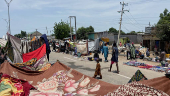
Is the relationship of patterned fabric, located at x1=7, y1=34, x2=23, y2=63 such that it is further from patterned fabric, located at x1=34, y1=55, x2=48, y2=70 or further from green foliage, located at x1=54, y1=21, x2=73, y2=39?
green foliage, located at x1=54, y1=21, x2=73, y2=39

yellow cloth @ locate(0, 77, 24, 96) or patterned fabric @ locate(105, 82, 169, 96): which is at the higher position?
patterned fabric @ locate(105, 82, 169, 96)

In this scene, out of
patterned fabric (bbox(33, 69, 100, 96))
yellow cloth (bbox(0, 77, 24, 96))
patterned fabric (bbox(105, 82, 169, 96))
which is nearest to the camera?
Answer: patterned fabric (bbox(105, 82, 169, 96))

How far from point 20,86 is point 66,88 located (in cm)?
146

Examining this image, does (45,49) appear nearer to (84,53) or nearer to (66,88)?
(66,88)

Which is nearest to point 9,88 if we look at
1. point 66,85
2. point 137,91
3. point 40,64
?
point 66,85

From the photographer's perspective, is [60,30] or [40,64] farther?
[60,30]

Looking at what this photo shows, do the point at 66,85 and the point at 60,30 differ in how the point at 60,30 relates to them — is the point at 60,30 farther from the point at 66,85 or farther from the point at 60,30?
the point at 66,85

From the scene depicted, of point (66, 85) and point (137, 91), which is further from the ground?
point (137, 91)

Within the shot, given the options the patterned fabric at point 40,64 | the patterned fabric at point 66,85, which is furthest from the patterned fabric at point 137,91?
the patterned fabric at point 40,64

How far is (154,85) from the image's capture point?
3.61 m

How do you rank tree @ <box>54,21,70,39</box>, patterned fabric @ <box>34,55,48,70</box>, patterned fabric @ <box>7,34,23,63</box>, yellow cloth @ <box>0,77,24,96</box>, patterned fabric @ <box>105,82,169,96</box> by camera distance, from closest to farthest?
patterned fabric @ <box>105,82,169,96</box>, yellow cloth @ <box>0,77,24,96</box>, patterned fabric @ <box>34,55,48,70</box>, patterned fabric @ <box>7,34,23,63</box>, tree @ <box>54,21,70,39</box>

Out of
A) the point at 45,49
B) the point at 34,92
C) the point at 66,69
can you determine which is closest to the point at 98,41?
the point at 45,49

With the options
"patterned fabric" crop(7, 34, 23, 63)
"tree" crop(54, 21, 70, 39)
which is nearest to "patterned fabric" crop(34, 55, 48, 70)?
"patterned fabric" crop(7, 34, 23, 63)

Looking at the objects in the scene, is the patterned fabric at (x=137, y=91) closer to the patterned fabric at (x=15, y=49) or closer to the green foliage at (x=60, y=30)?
the patterned fabric at (x=15, y=49)
